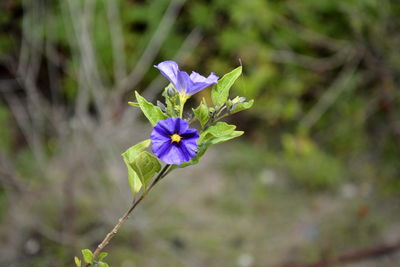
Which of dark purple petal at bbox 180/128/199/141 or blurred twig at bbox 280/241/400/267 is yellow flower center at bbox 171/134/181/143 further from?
blurred twig at bbox 280/241/400/267

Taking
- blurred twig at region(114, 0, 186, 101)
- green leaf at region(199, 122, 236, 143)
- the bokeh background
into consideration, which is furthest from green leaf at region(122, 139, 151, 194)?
blurred twig at region(114, 0, 186, 101)

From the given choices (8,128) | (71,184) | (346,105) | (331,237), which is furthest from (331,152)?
(8,128)

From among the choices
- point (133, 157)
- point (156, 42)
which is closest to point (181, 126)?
point (133, 157)

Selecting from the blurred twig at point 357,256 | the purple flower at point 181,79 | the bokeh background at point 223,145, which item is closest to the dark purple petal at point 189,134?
the purple flower at point 181,79

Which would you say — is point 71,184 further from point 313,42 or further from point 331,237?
point 313,42

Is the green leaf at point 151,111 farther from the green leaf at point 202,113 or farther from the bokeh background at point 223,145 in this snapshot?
the bokeh background at point 223,145

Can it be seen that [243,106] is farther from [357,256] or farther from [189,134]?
[357,256]
